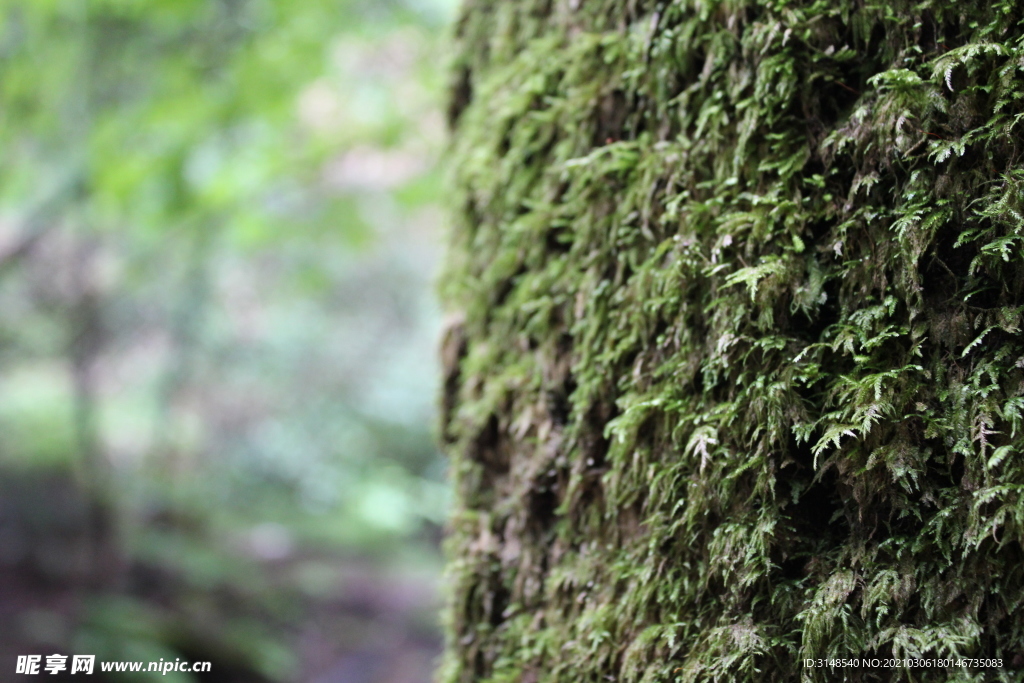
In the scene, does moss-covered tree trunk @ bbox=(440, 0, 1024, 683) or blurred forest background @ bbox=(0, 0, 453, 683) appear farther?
blurred forest background @ bbox=(0, 0, 453, 683)

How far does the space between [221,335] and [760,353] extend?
8680mm

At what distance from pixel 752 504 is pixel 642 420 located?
20cm

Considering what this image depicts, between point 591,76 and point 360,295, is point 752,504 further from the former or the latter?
point 360,295

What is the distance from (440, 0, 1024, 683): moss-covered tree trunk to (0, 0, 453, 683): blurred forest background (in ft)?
2.86

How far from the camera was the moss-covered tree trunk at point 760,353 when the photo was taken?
2.75ft

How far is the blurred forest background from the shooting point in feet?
15.8

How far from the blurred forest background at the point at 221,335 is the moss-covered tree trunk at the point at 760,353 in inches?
34.3

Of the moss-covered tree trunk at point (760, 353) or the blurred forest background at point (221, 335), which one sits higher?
the blurred forest background at point (221, 335)

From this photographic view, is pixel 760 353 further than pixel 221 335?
No

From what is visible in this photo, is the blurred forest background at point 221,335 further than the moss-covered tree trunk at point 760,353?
Yes

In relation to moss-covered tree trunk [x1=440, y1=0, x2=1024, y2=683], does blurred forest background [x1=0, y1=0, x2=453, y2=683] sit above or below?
above

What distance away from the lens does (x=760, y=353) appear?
971 millimetres

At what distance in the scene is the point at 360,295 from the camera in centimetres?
1006

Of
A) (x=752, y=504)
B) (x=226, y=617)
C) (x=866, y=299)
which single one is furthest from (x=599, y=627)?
(x=226, y=617)
